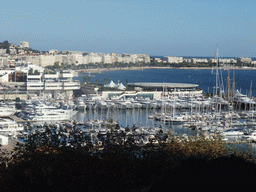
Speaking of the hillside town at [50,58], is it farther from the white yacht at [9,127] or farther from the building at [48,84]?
the white yacht at [9,127]

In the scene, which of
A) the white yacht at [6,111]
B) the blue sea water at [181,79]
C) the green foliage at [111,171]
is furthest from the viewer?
the blue sea water at [181,79]

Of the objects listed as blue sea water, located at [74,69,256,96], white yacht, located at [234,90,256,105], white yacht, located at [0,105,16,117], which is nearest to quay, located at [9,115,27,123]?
white yacht, located at [0,105,16,117]

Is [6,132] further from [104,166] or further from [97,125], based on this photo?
[104,166]

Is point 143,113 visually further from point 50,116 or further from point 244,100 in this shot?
point 244,100

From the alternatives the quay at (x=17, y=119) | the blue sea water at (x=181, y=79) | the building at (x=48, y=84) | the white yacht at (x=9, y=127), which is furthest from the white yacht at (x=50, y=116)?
the blue sea water at (x=181, y=79)

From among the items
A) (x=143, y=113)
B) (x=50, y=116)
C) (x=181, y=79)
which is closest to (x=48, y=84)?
(x=143, y=113)

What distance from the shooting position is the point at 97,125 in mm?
13883

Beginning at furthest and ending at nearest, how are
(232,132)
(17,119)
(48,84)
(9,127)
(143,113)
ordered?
(48,84) → (143,113) → (17,119) → (232,132) → (9,127)

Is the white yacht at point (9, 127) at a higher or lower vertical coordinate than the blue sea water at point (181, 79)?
lower

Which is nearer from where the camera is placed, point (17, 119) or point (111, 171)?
point (111, 171)

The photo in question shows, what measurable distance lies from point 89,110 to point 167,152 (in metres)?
13.5

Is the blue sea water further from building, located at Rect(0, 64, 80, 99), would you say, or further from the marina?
the marina

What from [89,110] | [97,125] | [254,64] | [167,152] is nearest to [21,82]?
[89,110]

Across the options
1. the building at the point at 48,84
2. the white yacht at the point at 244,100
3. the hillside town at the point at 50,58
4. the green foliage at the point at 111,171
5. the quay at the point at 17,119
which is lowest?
the quay at the point at 17,119
